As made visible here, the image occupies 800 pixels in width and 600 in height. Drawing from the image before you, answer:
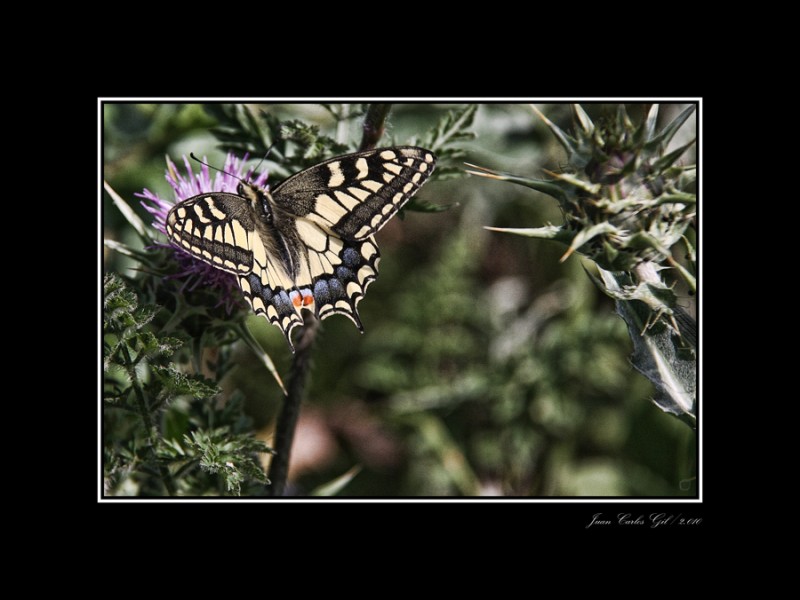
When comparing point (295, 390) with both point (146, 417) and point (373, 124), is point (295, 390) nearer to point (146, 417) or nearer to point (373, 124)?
point (146, 417)

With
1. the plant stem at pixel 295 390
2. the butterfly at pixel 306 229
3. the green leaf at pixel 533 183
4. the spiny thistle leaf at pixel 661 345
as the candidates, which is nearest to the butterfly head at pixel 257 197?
the butterfly at pixel 306 229

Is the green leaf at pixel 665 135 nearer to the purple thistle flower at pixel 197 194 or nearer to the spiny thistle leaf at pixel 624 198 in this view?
the spiny thistle leaf at pixel 624 198

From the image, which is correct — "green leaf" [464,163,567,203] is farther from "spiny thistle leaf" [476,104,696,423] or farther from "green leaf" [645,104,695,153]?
"green leaf" [645,104,695,153]

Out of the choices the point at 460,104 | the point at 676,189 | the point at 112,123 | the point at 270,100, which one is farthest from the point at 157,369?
the point at 112,123

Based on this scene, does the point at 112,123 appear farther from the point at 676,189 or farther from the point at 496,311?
the point at 676,189

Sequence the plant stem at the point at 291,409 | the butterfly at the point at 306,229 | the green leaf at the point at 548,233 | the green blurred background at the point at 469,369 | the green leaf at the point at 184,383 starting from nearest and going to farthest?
1. the green leaf at the point at 548,233
2. the green leaf at the point at 184,383
3. the butterfly at the point at 306,229
4. the plant stem at the point at 291,409
5. the green blurred background at the point at 469,369

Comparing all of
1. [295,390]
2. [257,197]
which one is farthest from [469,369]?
[257,197]
